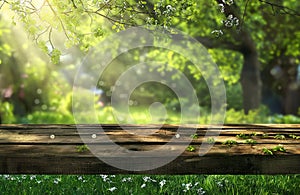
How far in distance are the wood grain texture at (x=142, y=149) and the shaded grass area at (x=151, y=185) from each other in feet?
2.36

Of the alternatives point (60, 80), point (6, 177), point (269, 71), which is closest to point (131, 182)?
point (6, 177)

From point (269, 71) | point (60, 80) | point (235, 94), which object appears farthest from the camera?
point (269, 71)

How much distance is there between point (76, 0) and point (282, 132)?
8.88ft

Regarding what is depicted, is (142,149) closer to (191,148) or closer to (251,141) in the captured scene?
(191,148)

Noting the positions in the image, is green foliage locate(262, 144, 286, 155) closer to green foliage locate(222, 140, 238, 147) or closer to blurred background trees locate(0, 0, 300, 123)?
green foliage locate(222, 140, 238, 147)

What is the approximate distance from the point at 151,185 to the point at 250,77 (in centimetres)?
837

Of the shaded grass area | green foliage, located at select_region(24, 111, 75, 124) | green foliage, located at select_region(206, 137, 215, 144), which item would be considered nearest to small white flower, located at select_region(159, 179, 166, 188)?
the shaded grass area

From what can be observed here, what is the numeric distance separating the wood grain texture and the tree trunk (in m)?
7.87

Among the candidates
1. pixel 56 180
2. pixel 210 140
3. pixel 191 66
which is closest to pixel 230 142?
pixel 210 140

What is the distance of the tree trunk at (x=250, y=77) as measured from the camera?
12383mm

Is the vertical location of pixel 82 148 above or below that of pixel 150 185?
above

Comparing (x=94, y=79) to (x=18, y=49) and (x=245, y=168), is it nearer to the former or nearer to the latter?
(x=18, y=49)

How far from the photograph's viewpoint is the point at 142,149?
3963 mm

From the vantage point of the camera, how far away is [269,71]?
66.9ft
